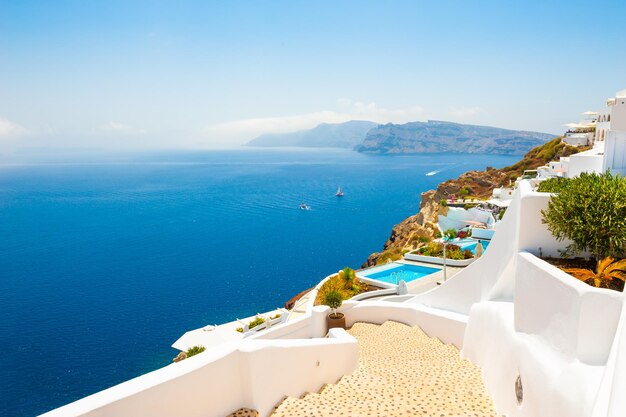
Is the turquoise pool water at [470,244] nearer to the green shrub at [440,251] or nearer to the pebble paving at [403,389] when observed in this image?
the green shrub at [440,251]

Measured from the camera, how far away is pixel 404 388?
27.5 feet

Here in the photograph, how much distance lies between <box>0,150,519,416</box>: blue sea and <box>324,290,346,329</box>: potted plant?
1871 cm

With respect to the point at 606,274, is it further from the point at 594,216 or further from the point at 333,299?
the point at 333,299

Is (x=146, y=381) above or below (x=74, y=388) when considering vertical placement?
above

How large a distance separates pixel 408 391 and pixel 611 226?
4.97 meters

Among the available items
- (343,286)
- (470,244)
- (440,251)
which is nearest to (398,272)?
(440,251)

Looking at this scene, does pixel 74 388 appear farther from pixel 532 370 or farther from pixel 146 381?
pixel 532 370

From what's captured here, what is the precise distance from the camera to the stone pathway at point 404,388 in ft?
23.5

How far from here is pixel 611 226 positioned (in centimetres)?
780

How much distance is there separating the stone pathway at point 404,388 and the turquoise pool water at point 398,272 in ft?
31.9

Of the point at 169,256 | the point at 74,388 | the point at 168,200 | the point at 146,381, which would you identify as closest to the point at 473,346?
the point at 146,381

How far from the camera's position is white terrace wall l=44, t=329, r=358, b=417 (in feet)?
19.2

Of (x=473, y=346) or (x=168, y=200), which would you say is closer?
(x=473, y=346)

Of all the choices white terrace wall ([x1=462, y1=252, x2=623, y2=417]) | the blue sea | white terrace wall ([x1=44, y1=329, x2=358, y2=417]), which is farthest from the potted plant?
the blue sea
